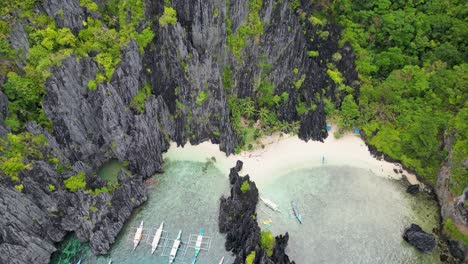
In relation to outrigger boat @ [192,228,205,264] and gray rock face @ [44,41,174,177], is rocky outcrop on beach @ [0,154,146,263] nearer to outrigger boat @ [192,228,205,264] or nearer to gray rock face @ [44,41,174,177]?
gray rock face @ [44,41,174,177]

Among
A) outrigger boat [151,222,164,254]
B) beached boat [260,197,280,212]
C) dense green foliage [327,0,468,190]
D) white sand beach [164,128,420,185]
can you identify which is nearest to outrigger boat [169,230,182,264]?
outrigger boat [151,222,164,254]

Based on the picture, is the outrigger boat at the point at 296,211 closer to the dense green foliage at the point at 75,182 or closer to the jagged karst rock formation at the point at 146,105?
the jagged karst rock formation at the point at 146,105

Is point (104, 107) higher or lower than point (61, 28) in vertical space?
lower

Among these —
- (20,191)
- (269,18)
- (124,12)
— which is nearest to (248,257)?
(20,191)

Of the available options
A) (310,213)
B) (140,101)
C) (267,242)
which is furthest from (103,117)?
Result: (310,213)

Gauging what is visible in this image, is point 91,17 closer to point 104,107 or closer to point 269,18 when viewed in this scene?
point 104,107
